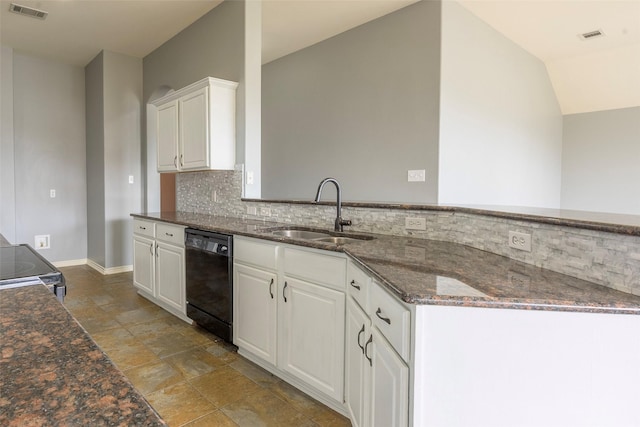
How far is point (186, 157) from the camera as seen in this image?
3678 millimetres

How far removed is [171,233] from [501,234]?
2550 millimetres

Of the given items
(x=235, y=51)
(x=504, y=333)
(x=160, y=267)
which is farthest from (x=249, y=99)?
(x=504, y=333)

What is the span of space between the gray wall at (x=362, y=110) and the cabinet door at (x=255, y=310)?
1914 mm

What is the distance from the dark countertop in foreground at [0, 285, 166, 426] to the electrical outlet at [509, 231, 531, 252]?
1.41 m

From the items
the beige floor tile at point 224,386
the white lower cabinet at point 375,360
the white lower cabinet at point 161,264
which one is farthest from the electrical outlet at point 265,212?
the white lower cabinet at point 375,360

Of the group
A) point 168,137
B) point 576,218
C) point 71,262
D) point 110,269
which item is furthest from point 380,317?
point 71,262

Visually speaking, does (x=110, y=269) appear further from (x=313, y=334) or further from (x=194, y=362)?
(x=313, y=334)

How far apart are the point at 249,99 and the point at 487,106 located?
249cm

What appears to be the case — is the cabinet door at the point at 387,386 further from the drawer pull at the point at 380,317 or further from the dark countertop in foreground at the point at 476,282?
the dark countertop in foreground at the point at 476,282

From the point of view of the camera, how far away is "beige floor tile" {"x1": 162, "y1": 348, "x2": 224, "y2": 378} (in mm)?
2367

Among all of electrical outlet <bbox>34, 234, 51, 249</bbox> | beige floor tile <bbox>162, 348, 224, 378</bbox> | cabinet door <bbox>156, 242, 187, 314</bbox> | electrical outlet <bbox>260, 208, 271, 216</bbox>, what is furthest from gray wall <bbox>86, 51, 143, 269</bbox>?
beige floor tile <bbox>162, 348, 224, 378</bbox>

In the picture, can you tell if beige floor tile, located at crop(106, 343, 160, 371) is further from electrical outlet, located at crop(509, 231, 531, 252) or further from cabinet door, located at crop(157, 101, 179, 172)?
electrical outlet, located at crop(509, 231, 531, 252)

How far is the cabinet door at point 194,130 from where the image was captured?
3.35m

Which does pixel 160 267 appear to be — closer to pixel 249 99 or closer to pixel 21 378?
pixel 249 99
